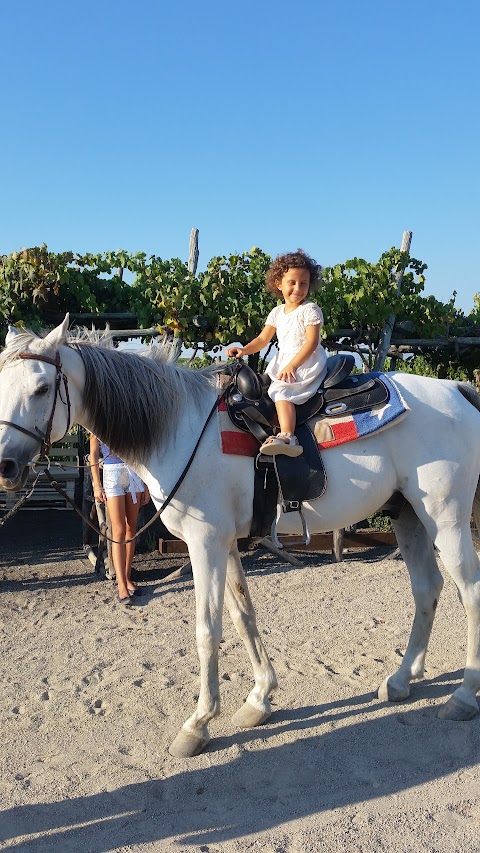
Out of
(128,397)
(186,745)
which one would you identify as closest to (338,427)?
(128,397)

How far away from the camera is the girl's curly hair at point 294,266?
12.3ft

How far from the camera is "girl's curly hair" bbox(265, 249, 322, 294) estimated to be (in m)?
3.74

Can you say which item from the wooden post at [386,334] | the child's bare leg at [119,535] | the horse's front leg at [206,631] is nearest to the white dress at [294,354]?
the horse's front leg at [206,631]

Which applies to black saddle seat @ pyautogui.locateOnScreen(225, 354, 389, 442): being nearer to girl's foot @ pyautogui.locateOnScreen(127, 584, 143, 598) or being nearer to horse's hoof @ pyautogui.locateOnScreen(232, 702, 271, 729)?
horse's hoof @ pyautogui.locateOnScreen(232, 702, 271, 729)

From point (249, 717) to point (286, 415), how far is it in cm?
171

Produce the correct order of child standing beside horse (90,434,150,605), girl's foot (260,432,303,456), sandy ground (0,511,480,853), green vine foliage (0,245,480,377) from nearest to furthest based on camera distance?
sandy ground (0,511,480,853) → girl's foot (260,432,303,456) → child standing beside horse (90,434,150,605) → green vine foliage (0,245,480,377)

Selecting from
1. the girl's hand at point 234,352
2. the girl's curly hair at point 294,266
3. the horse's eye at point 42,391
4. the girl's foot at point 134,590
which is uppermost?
the girl's curly hair at point 294,266

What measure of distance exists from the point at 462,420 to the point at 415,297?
4034 mm

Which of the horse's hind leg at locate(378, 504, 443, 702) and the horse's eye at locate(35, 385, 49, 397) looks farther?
the horse's hind leg at locate(378, 504, 443, 702)

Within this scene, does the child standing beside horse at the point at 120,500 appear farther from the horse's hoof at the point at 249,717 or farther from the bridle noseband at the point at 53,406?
the bridle noseband at the point at 53,406

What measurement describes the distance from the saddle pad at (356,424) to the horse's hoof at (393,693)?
1.59 meters

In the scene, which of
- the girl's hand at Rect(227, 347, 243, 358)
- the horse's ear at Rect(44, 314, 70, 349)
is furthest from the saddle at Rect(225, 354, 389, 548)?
the horse's ear at Rect(44, 314, 70, 349)

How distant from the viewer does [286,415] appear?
346cm

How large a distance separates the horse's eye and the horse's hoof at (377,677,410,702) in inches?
104
